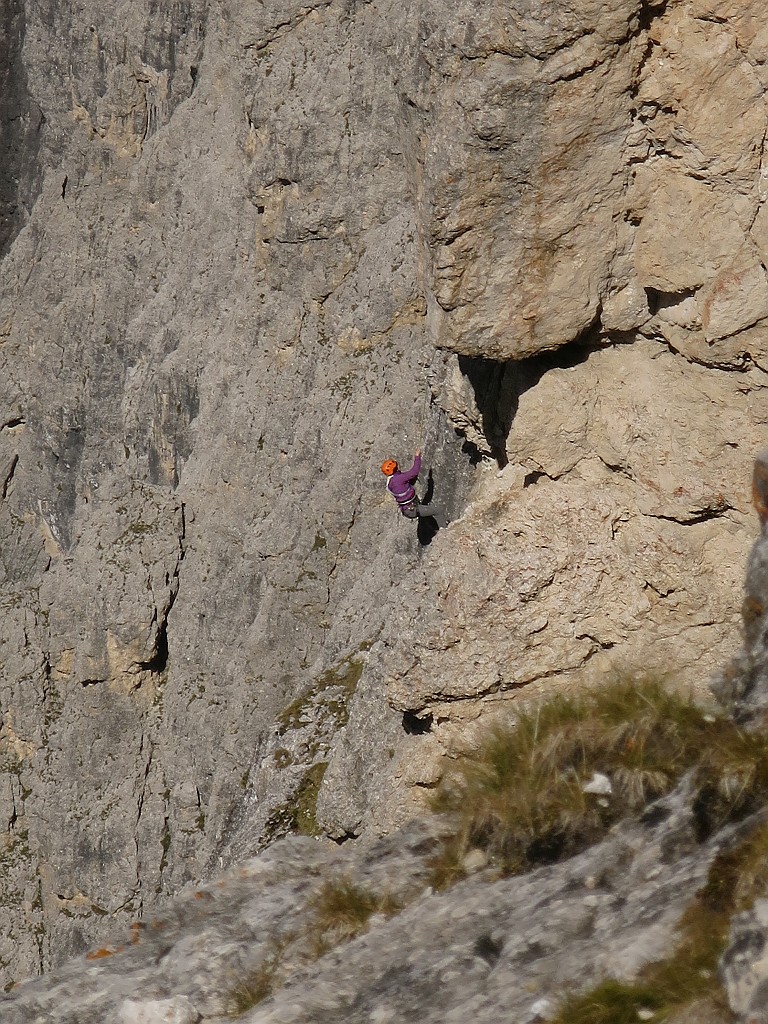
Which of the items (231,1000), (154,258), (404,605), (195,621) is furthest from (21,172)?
(231,1000)

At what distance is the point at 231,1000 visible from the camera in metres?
6.52

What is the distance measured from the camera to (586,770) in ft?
21.4

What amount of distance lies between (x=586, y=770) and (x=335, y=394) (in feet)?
77.5

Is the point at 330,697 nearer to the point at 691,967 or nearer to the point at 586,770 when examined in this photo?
the point at 586,770

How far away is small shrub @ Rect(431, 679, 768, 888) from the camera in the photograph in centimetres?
564

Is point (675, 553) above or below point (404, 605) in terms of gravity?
above

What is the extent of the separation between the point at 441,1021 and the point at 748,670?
8.56 feet

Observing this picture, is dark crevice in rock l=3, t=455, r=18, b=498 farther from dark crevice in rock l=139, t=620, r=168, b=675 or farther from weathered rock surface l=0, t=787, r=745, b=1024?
weathered rock surface l=0, t=787, r=745, b=1024

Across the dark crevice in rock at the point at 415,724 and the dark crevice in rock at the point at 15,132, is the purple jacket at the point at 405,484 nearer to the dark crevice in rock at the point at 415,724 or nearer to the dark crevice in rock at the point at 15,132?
the dark crevice in rock at the point at 415,724

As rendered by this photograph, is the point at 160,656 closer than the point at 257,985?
No

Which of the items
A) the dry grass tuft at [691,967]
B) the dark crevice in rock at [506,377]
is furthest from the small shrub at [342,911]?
the dark crevice in rock at [506,377]

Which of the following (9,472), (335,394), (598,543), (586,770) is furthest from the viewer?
(9,472)

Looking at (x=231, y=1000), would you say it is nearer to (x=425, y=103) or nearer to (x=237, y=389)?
(x=425, y=103)

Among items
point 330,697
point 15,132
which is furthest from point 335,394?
point 15,132
